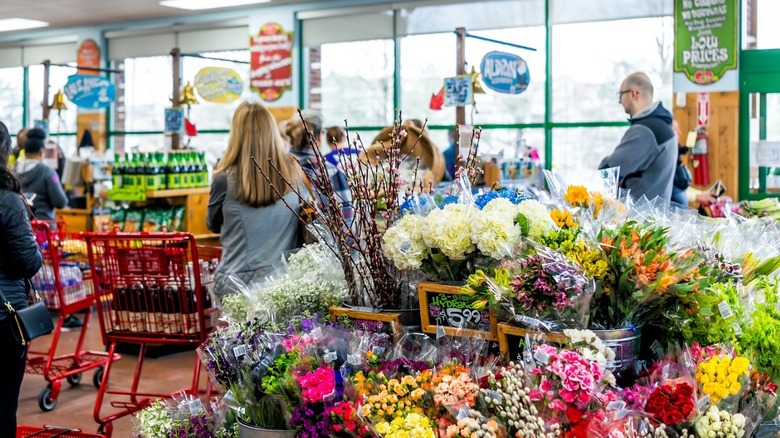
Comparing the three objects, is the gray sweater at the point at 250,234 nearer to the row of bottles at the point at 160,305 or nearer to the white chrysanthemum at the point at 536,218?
the row of bottles at the point at 160,305

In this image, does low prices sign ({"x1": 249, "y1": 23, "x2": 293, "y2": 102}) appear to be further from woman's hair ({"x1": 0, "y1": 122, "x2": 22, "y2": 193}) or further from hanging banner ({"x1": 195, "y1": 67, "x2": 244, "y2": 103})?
woman's hair ({"x1": 0, "y1": 122, "x2": 22, "y2": 193})

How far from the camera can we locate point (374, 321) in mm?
2443

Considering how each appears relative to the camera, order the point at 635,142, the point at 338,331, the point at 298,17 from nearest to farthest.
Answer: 1. the point at 338,331
2. the point at 635,142
3. the point at 298,17

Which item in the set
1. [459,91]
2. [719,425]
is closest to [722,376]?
[719,425]

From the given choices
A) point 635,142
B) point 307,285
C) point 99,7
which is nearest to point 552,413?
point 307,285

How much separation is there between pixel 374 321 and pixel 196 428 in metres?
0.60

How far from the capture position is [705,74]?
8.80 metres

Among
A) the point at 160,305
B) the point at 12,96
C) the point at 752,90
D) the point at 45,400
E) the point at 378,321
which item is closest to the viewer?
the point at 378,321

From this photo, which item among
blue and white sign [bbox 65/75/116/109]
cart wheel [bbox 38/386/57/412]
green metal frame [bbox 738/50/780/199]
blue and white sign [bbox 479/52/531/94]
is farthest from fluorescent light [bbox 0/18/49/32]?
green metal frame [bbox 738/50/780/199]

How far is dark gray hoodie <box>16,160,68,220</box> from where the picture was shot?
23.7ft

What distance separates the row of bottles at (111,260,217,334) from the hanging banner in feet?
22.4

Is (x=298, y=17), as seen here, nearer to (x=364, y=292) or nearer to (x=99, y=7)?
(x=99, y=7)

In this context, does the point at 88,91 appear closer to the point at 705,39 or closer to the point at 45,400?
the point at 45,400

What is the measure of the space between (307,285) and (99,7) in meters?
10.0
